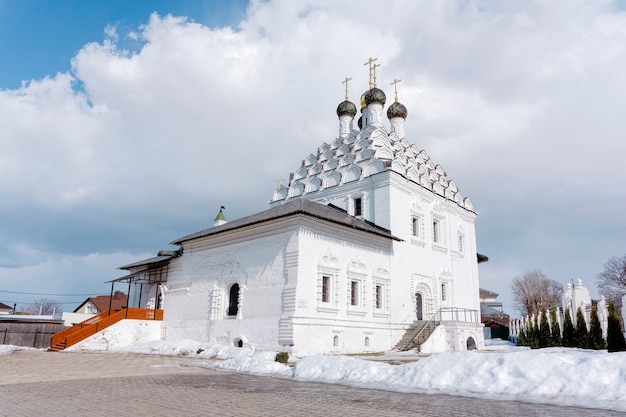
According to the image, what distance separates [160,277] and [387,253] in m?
12.0

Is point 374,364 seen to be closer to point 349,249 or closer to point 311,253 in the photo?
point 311,253

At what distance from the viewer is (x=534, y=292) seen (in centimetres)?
5253

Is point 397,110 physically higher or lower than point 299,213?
higher

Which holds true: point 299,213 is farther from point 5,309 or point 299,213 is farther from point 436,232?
point 5,309

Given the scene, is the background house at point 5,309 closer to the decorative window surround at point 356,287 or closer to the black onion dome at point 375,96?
the black onion dome at point 375,96

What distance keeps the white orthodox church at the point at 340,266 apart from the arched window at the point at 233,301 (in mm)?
42

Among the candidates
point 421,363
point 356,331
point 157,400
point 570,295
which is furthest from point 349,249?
point 157,400

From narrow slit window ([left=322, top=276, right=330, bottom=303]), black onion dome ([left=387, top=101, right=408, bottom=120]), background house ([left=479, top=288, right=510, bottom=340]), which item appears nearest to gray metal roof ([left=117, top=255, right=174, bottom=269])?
narrow slit window ([left=322, top=276, right=330, bottom=303])

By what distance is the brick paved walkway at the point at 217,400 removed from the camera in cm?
560

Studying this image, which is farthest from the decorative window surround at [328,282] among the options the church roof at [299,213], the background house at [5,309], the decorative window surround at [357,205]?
the background house at [5,309]

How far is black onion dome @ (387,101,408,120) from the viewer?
29000 mm

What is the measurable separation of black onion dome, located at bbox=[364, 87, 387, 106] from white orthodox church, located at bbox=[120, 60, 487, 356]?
0.94 meters

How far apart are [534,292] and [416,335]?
40.2 metres

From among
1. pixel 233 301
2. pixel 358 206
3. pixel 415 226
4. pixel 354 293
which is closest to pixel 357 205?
pixel 358 206
